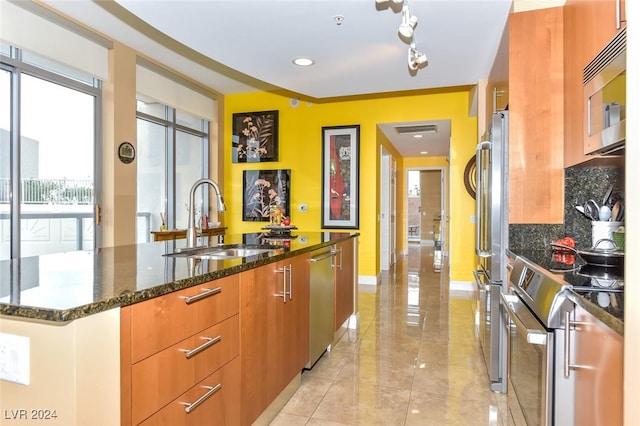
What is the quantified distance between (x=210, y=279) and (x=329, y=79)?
302 centimetres

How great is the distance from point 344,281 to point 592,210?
1933 mm

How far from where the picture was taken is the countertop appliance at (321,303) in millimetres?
2607

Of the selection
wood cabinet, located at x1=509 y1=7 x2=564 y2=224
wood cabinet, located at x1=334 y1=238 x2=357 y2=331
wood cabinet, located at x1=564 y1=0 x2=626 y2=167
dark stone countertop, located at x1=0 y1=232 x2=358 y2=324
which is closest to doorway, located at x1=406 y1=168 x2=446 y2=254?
wood cabinet, located at x1=334 y1=238 x2=357 y2=331

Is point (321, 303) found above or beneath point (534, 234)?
beneath

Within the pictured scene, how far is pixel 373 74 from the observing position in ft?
12.5

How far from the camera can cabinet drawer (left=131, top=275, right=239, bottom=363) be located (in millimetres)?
1117

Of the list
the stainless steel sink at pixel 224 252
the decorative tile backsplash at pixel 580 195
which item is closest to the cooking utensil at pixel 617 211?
the decorative tile backsplash at pixel 580 195

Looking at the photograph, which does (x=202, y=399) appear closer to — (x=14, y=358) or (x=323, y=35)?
(x=14, y=358)

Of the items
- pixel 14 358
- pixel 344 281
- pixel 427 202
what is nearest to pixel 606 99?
pixel 14 358

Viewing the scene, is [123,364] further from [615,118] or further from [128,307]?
[615,118]

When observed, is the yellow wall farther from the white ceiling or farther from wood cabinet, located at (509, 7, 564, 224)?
wood cabinet, located at (509, 7, 564, 224)

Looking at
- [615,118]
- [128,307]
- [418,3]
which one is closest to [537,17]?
[418,3]

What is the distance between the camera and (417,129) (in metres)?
6.42

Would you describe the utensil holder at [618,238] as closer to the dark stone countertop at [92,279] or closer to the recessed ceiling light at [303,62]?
the dark stone countertop at [92,279]
